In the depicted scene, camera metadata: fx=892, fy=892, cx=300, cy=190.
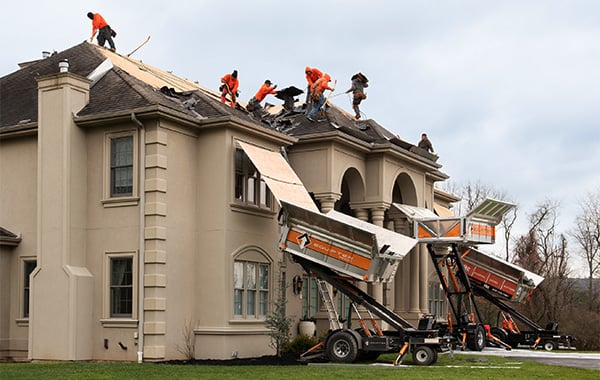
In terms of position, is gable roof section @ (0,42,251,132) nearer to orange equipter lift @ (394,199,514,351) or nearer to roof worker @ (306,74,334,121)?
roof worker @ (306,74,334,121)

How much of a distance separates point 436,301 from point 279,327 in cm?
1743

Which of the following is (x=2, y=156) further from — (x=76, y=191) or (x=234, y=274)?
(x=234, y=274)

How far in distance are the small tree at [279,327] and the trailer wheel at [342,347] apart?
86.5 inches

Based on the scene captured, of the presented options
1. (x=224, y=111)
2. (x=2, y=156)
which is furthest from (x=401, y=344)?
(x=2, y=156)

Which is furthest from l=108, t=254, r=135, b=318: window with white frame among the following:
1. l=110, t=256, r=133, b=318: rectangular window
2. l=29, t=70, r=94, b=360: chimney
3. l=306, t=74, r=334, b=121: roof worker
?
l=306, t=74, r=334, b=121: roof worker

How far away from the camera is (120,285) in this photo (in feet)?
80.3

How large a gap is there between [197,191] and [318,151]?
5.63m

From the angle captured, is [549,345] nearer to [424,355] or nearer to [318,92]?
[424,355]

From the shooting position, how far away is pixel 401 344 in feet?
75.7

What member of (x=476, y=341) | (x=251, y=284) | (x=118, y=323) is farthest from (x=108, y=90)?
(x=476, y=341)

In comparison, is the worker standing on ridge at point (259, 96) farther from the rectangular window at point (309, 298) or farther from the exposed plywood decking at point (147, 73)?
the rectangular window at point (309, 298)

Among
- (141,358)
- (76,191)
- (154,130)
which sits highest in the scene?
(154,130)

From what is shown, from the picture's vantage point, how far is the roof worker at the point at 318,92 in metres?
31.0

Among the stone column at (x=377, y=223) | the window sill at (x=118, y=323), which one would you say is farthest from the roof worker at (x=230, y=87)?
the window sill at (x=118, y=323)
